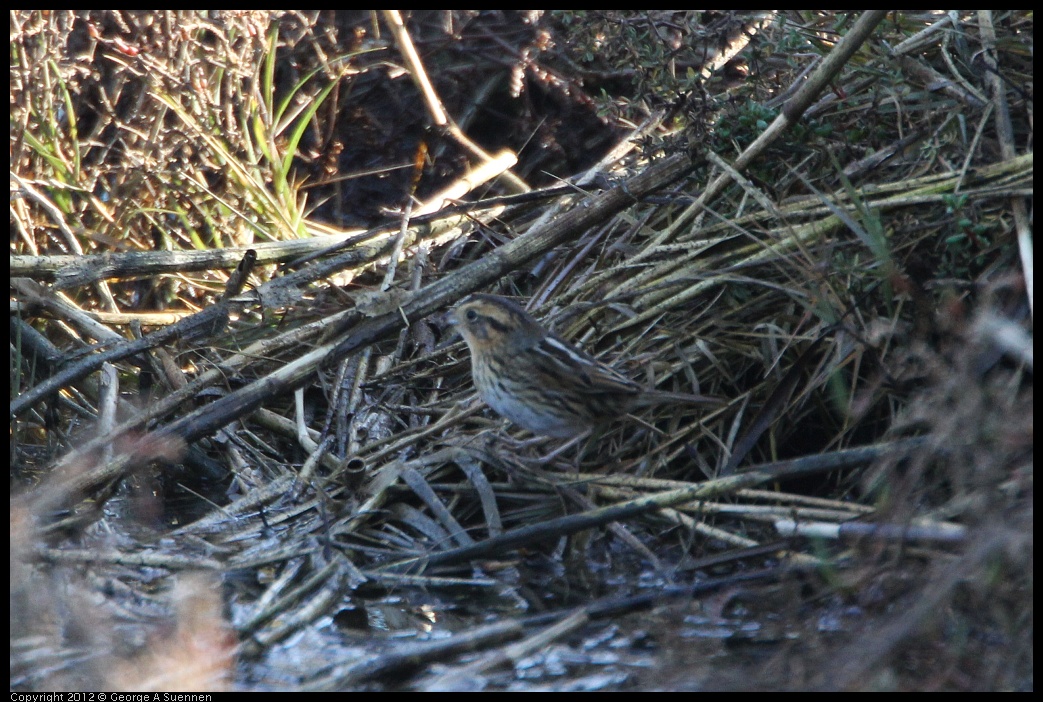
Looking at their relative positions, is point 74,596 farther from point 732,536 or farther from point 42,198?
point 42,198

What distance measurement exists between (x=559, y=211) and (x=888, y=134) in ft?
5.92

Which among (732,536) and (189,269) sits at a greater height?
(189,269)

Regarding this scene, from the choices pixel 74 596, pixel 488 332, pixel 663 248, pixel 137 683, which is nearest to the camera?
pixel 137 683

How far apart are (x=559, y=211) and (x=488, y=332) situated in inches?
60.4

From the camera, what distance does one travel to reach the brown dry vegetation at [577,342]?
3.33 metres

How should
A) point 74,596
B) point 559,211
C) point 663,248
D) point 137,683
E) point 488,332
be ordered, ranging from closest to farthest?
point 137,683 < point 74,596 < point 488,332 < point 663,248 < point 559,211

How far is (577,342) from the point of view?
17.1 feet

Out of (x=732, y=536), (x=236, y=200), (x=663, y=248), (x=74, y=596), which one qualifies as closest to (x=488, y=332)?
(x=663, y=248)

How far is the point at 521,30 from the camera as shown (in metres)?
8.03

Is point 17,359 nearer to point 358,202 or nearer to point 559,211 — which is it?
point 559,211

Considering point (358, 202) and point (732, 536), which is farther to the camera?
point (358, 202)

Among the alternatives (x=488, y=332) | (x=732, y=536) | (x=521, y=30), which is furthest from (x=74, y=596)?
(x=521, y=30)

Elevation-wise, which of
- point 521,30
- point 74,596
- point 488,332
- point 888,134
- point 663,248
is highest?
point 521,30

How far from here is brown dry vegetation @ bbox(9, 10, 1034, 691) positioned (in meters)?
3.33
